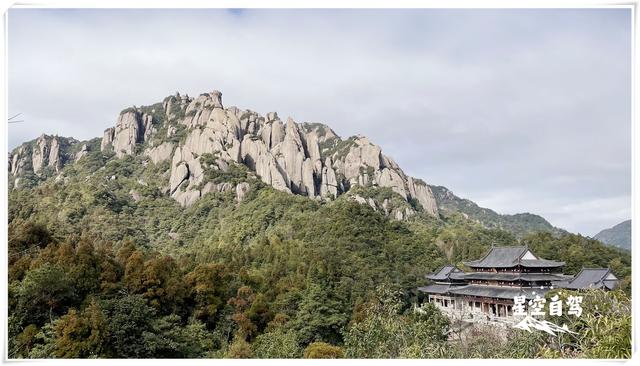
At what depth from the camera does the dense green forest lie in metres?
5.38

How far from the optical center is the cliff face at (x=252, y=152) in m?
23.6

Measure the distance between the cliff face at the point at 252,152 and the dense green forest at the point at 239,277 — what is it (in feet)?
4.78

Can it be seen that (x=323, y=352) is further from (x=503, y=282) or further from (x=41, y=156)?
(x=41, y=156)

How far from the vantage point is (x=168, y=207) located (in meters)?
20.5

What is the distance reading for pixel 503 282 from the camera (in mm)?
10977

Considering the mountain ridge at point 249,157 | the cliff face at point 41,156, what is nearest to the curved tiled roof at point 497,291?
the mountain ridge at point 249,157

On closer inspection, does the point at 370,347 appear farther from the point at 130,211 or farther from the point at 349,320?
the point at 130,211

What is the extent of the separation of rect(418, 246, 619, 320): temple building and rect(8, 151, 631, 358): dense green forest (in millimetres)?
1009

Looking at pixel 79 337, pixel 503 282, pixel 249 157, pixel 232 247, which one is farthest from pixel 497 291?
pixel 249 157

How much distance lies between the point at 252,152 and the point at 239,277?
1571 cm

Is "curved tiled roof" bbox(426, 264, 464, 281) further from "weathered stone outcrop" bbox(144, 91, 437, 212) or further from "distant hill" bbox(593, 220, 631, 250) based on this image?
"weathered stone outcrop" bbox(144, 91, 437, 212)

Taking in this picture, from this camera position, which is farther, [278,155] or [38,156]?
[278,155]
